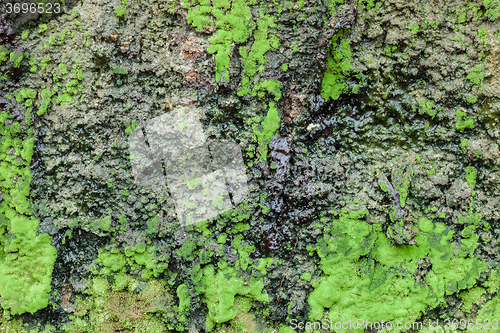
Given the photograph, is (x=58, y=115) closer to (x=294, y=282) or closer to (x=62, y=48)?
(x=62, y=48)

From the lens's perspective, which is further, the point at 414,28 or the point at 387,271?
the point at 387,271

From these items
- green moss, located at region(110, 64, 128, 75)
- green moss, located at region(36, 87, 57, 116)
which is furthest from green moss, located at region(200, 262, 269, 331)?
green moss, located at region(36, 87, 57, 116)

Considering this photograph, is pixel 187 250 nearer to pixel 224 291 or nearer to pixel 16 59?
pixel 224 291

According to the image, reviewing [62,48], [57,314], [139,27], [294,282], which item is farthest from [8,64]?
[294,282]

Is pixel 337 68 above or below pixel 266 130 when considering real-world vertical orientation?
above

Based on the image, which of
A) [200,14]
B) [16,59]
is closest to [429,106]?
[200,14]

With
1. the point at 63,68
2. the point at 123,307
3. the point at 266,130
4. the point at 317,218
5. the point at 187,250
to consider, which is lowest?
the point at 123,307

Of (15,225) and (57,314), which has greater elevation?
(15,225)

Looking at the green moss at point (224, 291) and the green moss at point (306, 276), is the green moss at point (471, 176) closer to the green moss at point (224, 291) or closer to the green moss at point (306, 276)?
the green moss at point (306, 276)
